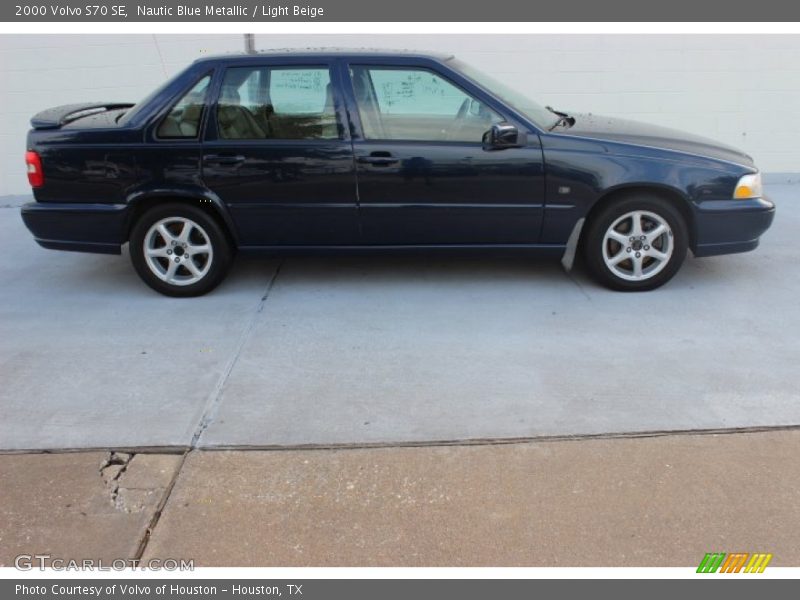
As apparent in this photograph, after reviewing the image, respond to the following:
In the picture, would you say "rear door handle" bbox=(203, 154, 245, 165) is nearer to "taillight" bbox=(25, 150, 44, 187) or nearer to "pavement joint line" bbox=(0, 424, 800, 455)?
"taillight" bbox=(25, 150, 44, 187)

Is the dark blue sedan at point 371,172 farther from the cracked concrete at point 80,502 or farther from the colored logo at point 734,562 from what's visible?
the colored logo at point 734,562

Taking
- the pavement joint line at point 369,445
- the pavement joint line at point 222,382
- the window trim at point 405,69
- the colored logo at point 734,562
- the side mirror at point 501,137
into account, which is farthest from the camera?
the window trim at point 405,69

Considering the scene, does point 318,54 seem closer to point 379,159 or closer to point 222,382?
point 379,159

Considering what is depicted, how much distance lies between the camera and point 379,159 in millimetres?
4797

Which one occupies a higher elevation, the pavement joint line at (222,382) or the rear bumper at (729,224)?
the rear bumper at (729,224)

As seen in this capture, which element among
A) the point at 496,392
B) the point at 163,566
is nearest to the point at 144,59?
the point at 496,392

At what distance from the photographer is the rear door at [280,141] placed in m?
4.82

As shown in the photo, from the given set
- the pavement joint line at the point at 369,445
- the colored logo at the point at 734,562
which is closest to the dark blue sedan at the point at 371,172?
the pavement joint line at the point at 369,445

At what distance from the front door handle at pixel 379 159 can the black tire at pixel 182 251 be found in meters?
1.16

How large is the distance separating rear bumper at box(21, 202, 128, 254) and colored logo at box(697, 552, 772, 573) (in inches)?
164

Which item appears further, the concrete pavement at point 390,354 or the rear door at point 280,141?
the rear door at point 280,141

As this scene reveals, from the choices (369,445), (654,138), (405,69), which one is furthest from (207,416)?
(654,138)

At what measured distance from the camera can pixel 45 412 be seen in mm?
3635

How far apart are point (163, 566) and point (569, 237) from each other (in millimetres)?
3464
